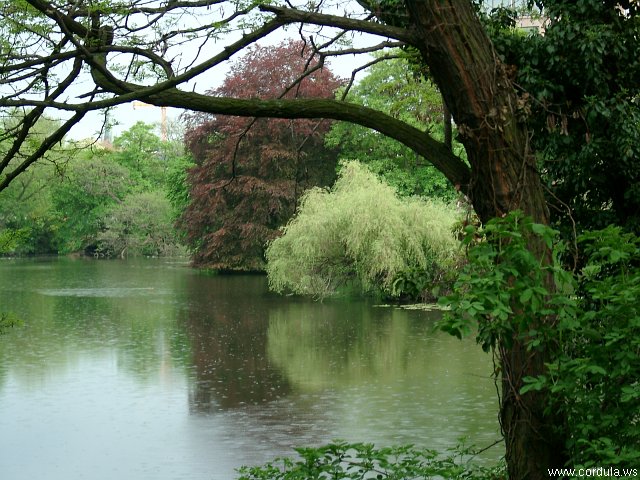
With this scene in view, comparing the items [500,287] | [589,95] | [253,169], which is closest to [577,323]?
[500,287]

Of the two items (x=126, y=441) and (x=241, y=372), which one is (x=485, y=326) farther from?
(x=241, y=372)

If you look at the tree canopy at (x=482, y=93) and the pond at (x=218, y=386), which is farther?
the pond at (x=218, y=386)

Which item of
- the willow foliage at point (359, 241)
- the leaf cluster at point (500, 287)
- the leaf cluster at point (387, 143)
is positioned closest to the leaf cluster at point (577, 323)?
the leaf cluster at point (500, 287)

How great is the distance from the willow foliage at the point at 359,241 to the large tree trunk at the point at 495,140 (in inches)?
683

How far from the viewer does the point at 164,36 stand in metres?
5.90

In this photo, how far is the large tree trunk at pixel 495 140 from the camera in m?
4.76

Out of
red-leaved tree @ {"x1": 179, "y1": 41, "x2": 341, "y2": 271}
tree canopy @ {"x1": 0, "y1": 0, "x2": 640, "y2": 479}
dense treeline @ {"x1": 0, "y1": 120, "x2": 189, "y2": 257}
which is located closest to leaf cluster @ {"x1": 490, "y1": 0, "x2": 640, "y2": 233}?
tree canopy @ {"x1": 0, "y1": 0, "x2": 640, "y2": 479}

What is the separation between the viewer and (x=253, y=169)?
36.0 m

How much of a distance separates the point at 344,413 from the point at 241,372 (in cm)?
339

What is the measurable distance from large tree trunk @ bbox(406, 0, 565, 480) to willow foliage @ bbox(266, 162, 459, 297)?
17.4m

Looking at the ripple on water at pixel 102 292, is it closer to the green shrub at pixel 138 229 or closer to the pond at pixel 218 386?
the pond at pixel 218 386

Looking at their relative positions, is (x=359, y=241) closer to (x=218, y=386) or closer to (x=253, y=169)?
(x=218, y=386)

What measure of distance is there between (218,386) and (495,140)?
9.14 meters

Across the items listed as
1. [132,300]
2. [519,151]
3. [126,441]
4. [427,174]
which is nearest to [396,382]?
[126,441]
